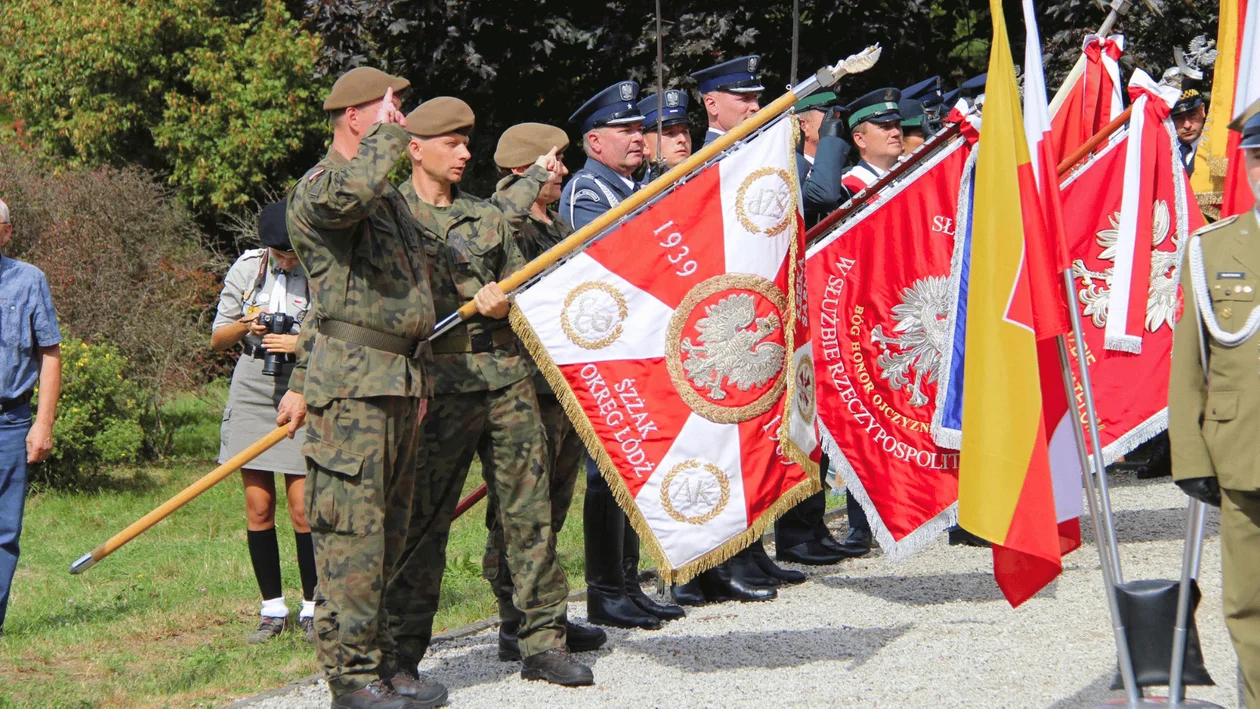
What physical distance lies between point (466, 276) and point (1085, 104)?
3556 millimetres

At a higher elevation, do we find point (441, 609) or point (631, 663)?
point (631, 663)

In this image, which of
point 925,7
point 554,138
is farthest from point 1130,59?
point 554,138

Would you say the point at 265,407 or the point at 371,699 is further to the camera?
the point at 265,407

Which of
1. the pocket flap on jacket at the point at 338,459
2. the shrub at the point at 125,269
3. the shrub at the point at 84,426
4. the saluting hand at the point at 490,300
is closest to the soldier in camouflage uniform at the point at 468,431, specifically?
the saluting hand at the point at 490,300

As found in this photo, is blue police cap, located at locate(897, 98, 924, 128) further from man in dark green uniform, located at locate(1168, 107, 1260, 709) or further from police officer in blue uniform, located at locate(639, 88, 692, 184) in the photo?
man in dark green uniform, located at locate(1168, 107, 1260, 709)

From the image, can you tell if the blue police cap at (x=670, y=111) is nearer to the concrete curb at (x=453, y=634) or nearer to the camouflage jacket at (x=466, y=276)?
the camouflage jacket at (x=466, y=276)

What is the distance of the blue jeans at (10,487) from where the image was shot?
20.3 feet

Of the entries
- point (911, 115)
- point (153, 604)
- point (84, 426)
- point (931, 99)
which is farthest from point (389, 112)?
point (84, 426)

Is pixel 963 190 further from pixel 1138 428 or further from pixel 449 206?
pixel 449 206

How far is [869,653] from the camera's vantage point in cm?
582

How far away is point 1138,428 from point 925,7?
Result: 5.39 metres

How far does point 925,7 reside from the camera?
1166 cm

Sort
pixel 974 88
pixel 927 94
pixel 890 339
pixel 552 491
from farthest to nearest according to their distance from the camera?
pixel 927 94, pixel 974 88, pixel 890 339, pixel 552 491

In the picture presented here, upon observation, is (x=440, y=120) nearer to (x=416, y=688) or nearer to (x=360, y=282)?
(x=360, y=282)
